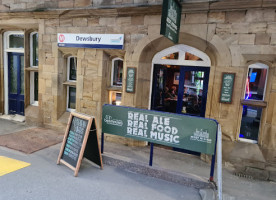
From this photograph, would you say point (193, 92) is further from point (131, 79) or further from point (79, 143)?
point (79, 143)

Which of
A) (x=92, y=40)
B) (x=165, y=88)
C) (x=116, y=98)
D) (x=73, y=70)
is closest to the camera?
(x=92, y=40)

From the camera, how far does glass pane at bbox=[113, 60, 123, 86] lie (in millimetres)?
6875

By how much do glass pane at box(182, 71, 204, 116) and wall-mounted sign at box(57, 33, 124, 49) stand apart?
2071 mm

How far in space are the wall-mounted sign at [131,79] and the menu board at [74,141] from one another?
75.0 inches

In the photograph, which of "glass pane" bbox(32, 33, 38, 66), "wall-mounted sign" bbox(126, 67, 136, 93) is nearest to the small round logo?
"glass pane" bbox(32, 33, 38, 66)

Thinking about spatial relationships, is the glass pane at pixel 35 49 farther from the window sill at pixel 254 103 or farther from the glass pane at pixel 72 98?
the window sill at pixel 254 103

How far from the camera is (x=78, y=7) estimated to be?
21.1 ft

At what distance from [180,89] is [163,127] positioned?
6.49 ft

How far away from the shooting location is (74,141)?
465 centimetres

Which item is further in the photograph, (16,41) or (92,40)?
(16,41)

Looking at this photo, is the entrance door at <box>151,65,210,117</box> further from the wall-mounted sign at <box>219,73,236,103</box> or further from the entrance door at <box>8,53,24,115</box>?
the entrance door at <box>8,53,24,115</box>

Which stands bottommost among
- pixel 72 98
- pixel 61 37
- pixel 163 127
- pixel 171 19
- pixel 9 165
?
pixel 9 165

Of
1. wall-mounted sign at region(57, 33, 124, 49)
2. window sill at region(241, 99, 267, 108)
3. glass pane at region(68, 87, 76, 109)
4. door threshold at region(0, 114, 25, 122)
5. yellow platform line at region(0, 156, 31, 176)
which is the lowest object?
yellow platform line at region(0, 156, 31, 176)

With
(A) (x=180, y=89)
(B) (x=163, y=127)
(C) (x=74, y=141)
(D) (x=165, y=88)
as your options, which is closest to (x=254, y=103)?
(A) (x=180, y=89)
